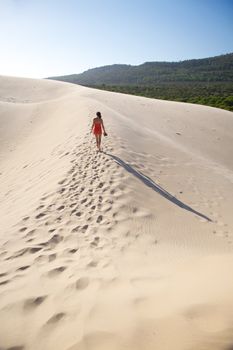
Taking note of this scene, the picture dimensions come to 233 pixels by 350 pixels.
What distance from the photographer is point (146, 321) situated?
Result: 9.23 ft

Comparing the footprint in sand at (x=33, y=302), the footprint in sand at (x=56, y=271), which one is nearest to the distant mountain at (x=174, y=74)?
the footprint in sand at (x=56, y=271)

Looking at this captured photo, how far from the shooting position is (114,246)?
5.01 meters

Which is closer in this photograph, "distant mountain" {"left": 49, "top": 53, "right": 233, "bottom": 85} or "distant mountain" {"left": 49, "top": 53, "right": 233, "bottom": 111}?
"distant mountain" {"left": 49, "top": 53, "right": 233, "bottom": 111}

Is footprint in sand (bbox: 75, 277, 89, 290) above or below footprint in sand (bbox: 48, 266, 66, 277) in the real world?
above

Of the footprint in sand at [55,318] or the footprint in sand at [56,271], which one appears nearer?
the footprint in sand at [55,318]

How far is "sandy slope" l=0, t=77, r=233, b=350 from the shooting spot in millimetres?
2809

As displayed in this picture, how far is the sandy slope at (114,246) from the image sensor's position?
9.21 ft

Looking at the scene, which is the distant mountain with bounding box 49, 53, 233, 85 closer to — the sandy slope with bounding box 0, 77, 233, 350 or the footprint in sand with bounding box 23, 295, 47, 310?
the sandy slope with bounding box 0, 77, 233, 350

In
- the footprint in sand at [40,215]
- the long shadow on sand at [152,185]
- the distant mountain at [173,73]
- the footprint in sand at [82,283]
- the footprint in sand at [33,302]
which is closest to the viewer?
the footprint in sand at [33,302]

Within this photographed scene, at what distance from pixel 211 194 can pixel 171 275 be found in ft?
15.4

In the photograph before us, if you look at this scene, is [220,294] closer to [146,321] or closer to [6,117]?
[146,321]

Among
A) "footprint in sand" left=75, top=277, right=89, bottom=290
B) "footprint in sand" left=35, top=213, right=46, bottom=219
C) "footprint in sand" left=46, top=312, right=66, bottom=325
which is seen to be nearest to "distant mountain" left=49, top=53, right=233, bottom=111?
"footprint in sand" left=35, top=213, right=46, bottom=219

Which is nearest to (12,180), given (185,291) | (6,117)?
(185,291)

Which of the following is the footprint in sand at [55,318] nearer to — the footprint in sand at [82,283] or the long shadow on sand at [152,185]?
the footprint in sand at [82,283]
